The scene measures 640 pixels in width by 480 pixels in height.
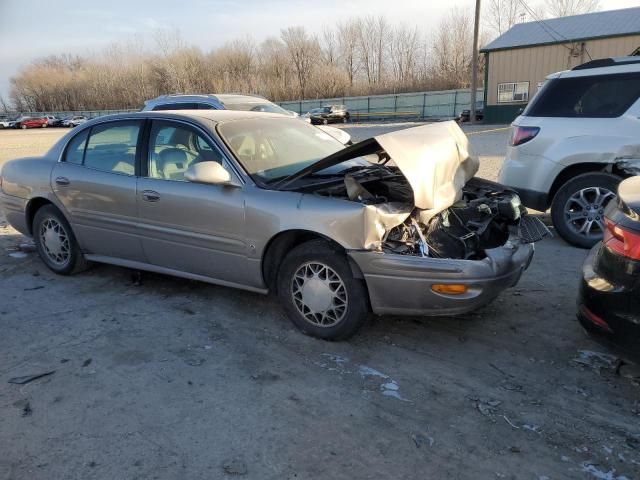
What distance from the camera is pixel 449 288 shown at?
3.31m

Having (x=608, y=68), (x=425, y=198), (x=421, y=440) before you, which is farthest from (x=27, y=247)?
(x=608, y=68)

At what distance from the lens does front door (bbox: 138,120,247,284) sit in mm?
3938

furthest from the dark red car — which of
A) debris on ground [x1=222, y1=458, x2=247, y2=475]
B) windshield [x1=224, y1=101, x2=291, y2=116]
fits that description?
debris on ground [x1=222, y1=458, x2=247, y2=475]

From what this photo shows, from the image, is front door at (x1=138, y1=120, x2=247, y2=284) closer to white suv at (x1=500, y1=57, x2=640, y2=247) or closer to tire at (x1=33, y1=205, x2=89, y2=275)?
tire at (x1=33, y1=205, x2=89, y2=275)

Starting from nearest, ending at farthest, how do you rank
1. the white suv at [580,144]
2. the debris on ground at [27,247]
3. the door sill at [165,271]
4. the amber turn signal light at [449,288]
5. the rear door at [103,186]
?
the amber turn signal light at [449,288]
the door sill at [165,271]
the rear door at [103,186]
the white suv at [580,144]
the debris on ground at [27,247]

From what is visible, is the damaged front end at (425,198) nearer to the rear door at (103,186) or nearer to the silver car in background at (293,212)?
the silver car in background at (293,212)

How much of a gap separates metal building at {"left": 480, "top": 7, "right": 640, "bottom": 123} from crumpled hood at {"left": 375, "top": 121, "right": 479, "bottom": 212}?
Answer: 2309 centimetres

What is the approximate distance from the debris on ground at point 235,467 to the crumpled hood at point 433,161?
192 centimetres

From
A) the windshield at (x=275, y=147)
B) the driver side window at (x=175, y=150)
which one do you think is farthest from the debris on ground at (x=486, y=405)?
the driver side window at (x=175, y=150)

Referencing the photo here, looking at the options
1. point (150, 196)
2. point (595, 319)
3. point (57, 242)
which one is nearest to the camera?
point (595, 319)

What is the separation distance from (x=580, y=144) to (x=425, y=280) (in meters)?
3.46

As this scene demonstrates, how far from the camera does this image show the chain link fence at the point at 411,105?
39.1 metres

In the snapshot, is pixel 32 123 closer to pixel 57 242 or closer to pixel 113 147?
pixel 57 242

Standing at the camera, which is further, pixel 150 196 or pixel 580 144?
pixel 580 144
